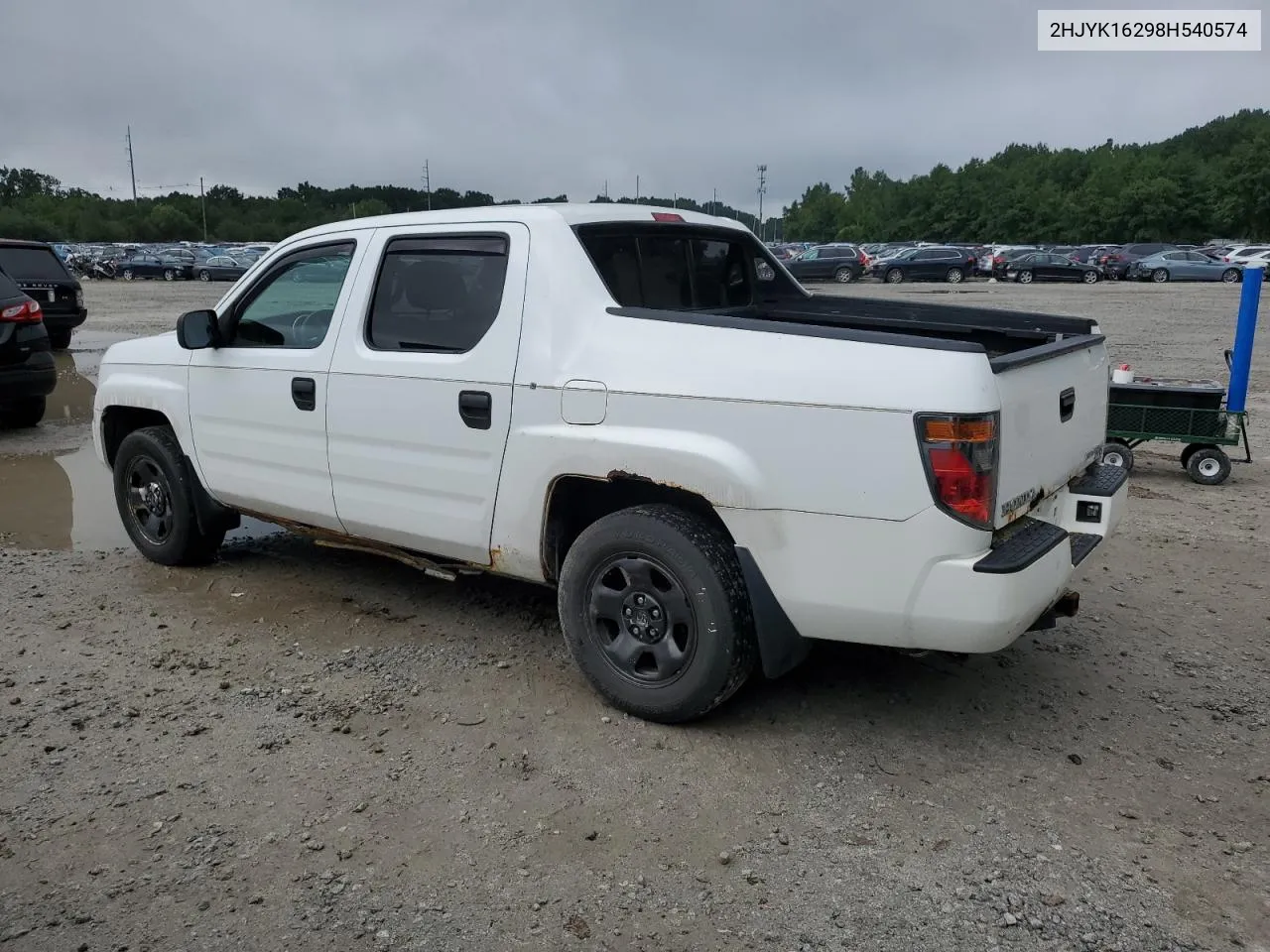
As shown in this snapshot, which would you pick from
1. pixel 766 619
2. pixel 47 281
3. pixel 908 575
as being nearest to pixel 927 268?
pixel 47 281

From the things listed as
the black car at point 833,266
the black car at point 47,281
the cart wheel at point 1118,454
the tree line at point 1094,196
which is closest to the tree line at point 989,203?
the tree line at point 1094,196

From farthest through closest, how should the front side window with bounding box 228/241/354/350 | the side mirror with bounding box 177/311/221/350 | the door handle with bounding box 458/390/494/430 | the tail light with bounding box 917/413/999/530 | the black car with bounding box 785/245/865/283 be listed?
the black car with bounding box 785/245/865/283 < the side mirror with bounding box 177/311/221/350 < the front side window with bounding box 228/241/354/350 < the door handle with bounding box 458/390/494/430 < the tail light with bounding box 917/413/999/530

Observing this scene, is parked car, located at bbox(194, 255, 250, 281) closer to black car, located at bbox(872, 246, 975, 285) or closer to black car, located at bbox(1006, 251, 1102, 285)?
black car, located at bbox(872, 246, 975, 285)

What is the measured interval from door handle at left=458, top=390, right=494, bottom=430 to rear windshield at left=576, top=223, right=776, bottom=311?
0.63 meters

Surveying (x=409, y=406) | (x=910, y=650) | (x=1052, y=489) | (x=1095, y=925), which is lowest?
(x=1095, y=925)

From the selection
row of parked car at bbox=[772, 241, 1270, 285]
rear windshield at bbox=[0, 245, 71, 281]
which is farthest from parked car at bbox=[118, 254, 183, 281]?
rear windshield at bbox=[0, 245, 71, 281]

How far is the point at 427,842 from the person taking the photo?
3.25 m

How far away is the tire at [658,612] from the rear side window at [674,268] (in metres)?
0.91

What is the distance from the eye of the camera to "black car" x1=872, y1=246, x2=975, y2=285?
43.5m

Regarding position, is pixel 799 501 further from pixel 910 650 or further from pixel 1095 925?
pixel 1095 925

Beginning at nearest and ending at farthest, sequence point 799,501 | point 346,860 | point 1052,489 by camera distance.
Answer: point 346,860
point 799,501
point 1052,489

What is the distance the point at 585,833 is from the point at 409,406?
76.1 inches

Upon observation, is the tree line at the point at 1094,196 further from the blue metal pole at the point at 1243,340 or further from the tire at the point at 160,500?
the tire at the point at 160,500

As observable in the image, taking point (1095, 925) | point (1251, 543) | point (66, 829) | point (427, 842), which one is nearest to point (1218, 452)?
point (1251, 543)
